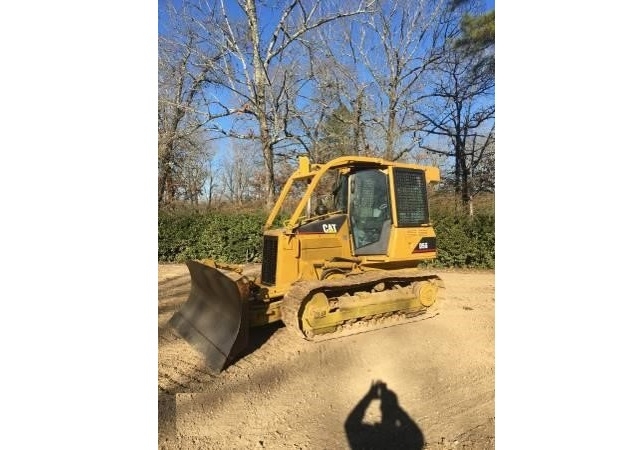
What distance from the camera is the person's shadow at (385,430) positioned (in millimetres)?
1531

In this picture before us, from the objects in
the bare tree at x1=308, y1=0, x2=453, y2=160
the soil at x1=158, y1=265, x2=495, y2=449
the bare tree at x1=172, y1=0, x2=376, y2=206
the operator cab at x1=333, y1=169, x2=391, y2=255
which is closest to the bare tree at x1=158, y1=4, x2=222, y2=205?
the bare tree at x1=172, y1=0, x2=376, y2=206

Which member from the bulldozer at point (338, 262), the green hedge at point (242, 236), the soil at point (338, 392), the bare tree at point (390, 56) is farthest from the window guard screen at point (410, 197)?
the soil at point (338, 392)

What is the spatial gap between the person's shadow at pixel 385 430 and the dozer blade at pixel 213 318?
2.48 feet

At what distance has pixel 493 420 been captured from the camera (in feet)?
5.45

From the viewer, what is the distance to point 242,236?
339cm

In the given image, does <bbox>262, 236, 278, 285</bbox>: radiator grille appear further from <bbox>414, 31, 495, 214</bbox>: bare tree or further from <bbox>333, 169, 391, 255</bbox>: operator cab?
<bbox>414, 31, 495, 214</bbox>: bare tree

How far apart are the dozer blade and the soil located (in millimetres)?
70

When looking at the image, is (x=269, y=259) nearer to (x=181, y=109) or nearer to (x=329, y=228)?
(x=329, y=228)

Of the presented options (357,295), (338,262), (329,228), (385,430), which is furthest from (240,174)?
(385,430)

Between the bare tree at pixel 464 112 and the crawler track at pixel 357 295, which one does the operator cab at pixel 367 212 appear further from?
the bare tree at pixel 464 112

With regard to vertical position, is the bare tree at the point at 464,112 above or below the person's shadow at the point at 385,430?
above

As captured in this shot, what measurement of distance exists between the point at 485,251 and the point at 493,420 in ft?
3.01
